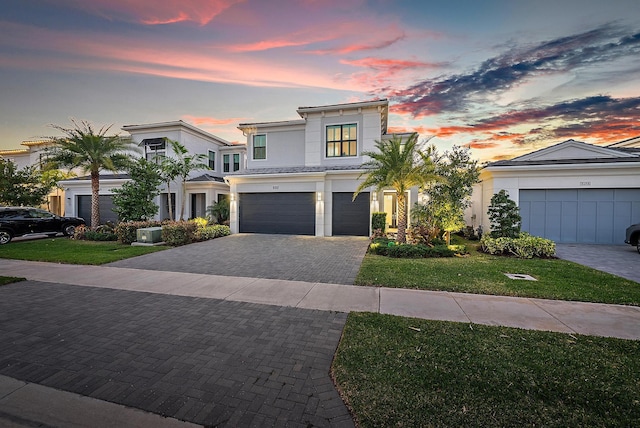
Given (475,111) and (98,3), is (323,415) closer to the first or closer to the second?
(98,3)

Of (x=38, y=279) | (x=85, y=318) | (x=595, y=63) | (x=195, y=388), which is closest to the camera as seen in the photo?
(x=195, y=388)

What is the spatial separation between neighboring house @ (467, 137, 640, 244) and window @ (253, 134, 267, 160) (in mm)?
13938

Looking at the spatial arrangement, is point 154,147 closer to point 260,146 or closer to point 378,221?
point 260,146

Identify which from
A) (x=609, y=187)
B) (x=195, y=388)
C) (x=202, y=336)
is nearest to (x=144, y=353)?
(x=202, y=336)

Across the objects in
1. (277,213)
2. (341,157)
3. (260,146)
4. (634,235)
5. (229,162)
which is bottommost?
(634,235)

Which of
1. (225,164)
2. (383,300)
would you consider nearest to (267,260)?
(383,300)

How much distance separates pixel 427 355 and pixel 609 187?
15.5 metres

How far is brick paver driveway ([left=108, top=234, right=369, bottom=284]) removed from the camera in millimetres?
7590

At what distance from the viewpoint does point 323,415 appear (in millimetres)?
2420

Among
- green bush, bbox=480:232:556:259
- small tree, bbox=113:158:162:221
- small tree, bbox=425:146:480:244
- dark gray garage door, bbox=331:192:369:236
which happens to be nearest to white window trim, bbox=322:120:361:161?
dark gray garage door, bbox=331:192:369:236

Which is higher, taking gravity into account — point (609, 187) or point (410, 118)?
point (410, 118)

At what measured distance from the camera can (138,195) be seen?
15.5 meters

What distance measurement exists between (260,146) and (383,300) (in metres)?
16.2

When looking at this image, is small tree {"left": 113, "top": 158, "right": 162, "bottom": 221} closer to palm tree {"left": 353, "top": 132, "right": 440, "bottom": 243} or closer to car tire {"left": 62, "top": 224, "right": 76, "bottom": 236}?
car tire {"left": 62, "top": 224, "right": 76, "bottom": 236}
